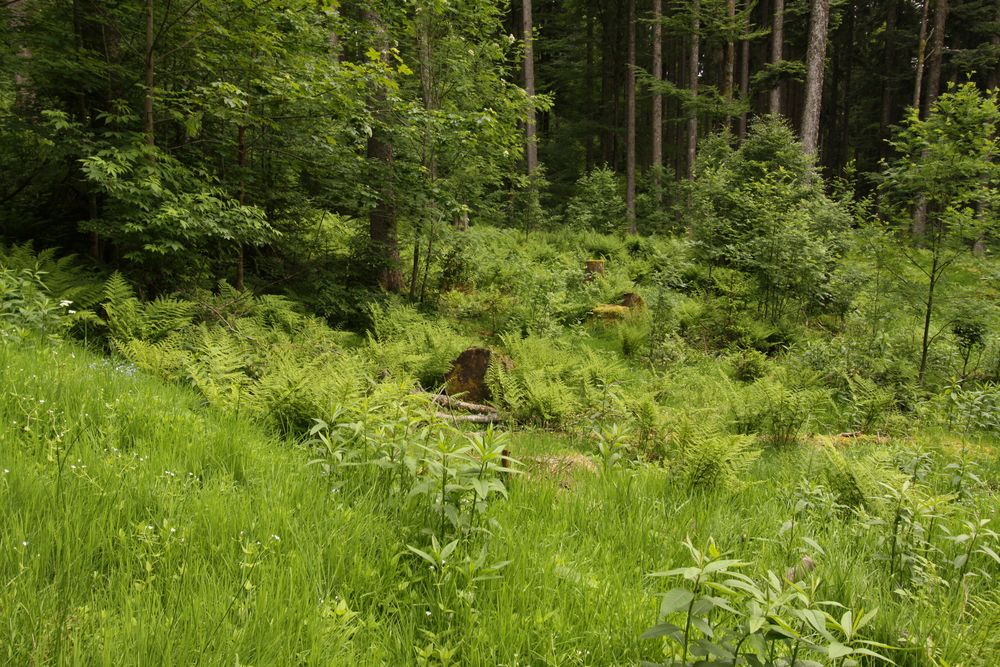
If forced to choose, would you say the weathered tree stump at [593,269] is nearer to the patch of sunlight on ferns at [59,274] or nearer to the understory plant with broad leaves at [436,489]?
the patch of sunlight on ferns at [59,274]

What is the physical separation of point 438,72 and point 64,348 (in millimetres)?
8416

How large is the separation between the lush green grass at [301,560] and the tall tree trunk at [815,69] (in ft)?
55.7

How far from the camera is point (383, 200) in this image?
936cm

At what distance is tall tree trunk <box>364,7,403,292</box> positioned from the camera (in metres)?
9.16

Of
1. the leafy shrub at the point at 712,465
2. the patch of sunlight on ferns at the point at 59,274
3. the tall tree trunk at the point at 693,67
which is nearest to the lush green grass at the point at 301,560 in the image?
the leafy shrub at the point at 712,465

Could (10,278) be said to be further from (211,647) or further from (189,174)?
(211,647)

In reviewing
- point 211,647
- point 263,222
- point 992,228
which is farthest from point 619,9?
point 211,647

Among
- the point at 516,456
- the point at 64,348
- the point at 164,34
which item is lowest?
the point at 516,456

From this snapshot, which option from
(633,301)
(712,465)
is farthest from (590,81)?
(712,465)

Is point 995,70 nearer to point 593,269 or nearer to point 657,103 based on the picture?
point 657,103

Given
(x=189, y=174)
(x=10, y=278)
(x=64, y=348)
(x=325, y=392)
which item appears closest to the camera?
(x=325, y=392)

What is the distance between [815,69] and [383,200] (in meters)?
15.3

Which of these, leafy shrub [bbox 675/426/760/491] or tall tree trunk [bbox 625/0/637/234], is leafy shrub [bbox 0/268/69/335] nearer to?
leafy shrub [bbox 675/426/760/491]

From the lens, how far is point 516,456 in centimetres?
421
